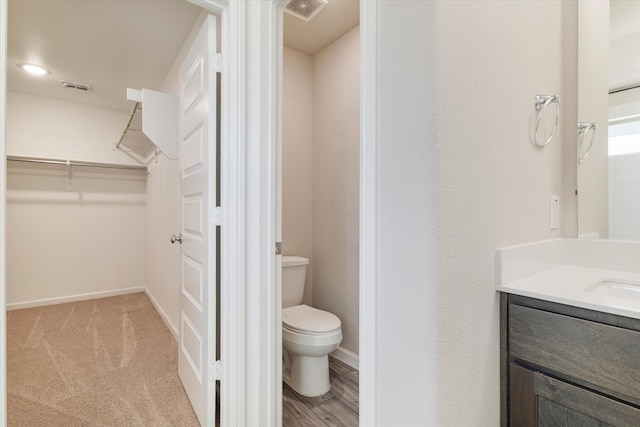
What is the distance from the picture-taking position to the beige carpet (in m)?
1.63

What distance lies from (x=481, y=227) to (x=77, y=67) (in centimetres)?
343

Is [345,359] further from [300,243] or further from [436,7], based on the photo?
[436,7]

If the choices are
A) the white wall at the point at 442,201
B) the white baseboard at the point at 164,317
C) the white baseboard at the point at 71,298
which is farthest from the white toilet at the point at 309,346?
the white baseboard at the point at 71,298

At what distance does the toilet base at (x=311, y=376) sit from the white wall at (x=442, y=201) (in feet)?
3.46

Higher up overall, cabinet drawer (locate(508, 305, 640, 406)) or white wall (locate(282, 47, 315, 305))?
white wall (locate(282, 47, 315, 305))

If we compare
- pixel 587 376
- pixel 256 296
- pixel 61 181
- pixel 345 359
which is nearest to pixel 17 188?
pixel 61 181

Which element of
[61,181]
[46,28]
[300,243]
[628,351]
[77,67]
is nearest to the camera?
[628,351]

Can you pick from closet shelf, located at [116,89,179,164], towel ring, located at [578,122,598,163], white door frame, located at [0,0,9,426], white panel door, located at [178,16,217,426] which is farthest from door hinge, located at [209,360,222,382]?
towel ring, located at [578,122,598,163]

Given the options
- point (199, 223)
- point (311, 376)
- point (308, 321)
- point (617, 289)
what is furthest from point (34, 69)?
point (617, 289)

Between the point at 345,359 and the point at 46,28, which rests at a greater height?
the point at 46,28

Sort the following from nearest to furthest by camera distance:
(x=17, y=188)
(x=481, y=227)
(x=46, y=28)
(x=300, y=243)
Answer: (x=481, y=227) → (x=46, y=28) → (x=300, y=243) → (x=17, y=188)

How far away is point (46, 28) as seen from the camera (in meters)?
2.09

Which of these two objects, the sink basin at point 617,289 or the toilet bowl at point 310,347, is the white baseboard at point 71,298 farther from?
the sink basin at point 617,289

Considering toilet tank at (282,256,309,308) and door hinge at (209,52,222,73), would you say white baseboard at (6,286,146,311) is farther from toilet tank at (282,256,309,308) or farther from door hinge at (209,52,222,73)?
door hinge at (209,52,222,73)
